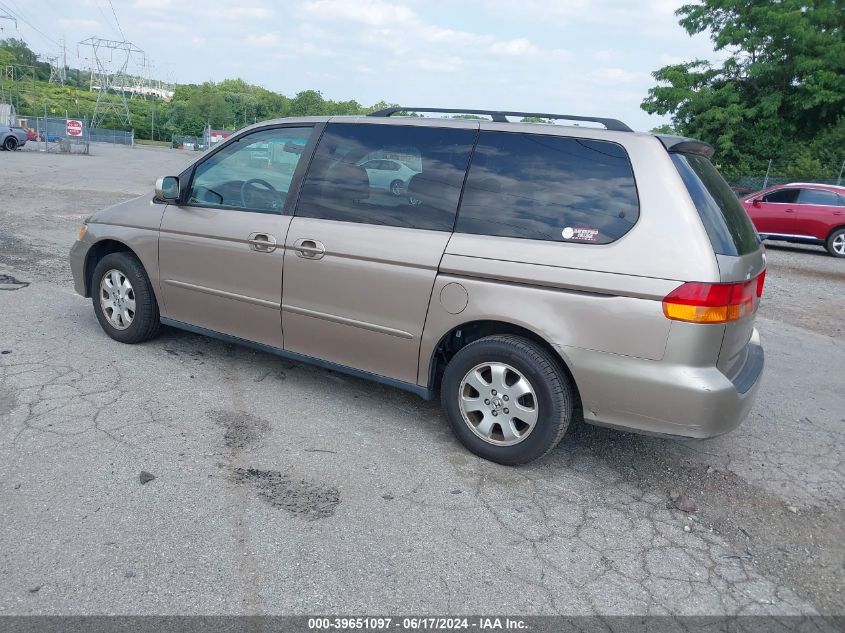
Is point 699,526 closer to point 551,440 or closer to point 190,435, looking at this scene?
point 551,440

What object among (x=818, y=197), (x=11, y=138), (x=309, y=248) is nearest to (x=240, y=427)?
(x=309, y=248)

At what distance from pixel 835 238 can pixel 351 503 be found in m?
15.4

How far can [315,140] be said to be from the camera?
4.39 meters

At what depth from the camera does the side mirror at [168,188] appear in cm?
479

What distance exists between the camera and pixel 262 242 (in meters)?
4.36

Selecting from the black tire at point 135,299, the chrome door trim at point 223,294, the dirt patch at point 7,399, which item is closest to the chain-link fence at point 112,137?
the black tire at point 135,299

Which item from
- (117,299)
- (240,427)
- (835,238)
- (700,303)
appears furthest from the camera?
(835,238)

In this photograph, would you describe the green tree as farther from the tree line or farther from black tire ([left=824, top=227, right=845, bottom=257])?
the tree line

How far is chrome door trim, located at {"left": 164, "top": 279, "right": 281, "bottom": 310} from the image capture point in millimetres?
4422

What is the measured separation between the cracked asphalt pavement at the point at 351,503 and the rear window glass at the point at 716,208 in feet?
4.42

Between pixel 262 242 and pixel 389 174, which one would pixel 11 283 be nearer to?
pixel 262 242

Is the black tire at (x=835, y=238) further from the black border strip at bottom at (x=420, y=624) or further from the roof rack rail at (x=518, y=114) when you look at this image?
the black border strip at bottom at (x=420, y=624)

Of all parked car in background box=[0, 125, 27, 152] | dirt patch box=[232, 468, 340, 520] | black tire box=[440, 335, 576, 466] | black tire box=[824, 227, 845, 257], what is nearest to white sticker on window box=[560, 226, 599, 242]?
black tire box=[440, 335, 576, 466]

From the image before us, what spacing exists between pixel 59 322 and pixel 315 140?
3.02 m
